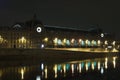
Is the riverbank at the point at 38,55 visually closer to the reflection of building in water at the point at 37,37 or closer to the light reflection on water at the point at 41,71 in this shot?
the light reflection on water at the point at 41,71

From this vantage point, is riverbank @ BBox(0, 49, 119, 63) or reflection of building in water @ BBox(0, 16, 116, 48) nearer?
riverbank @ BBox(0, 49, 119, 63)

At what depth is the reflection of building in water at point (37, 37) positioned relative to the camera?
101000 mm

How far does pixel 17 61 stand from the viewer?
231 ft

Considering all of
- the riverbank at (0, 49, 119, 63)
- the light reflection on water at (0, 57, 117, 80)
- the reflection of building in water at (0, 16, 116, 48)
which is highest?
the reflection of building in water at (0, 16, 116, 48)

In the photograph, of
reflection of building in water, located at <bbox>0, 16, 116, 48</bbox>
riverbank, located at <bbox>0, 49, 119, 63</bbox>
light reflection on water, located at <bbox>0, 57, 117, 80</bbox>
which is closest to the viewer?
light reflection on water, located at <bbox>0, 57, 117, 80</bbox>

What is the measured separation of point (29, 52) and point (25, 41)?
31.5 m

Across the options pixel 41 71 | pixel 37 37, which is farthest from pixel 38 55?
pixel 37 37

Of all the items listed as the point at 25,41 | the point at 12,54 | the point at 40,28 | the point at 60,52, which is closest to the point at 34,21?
the point at 40,28

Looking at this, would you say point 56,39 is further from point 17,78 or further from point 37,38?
point 17,78

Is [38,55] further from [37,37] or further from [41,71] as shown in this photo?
[37,37]

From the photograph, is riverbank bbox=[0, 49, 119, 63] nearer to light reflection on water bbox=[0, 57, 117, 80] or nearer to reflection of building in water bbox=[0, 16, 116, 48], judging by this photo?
light reflection on water bbox=[0, 57, 117, 80]

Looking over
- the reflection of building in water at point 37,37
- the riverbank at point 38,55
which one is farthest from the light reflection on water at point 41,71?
the reflection of building in water at point 37,37

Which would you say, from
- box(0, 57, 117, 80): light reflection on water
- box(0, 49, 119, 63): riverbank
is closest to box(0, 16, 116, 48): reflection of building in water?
box(0, 49, 119, 63): riverbank

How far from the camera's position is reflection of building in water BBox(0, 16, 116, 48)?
101 m
